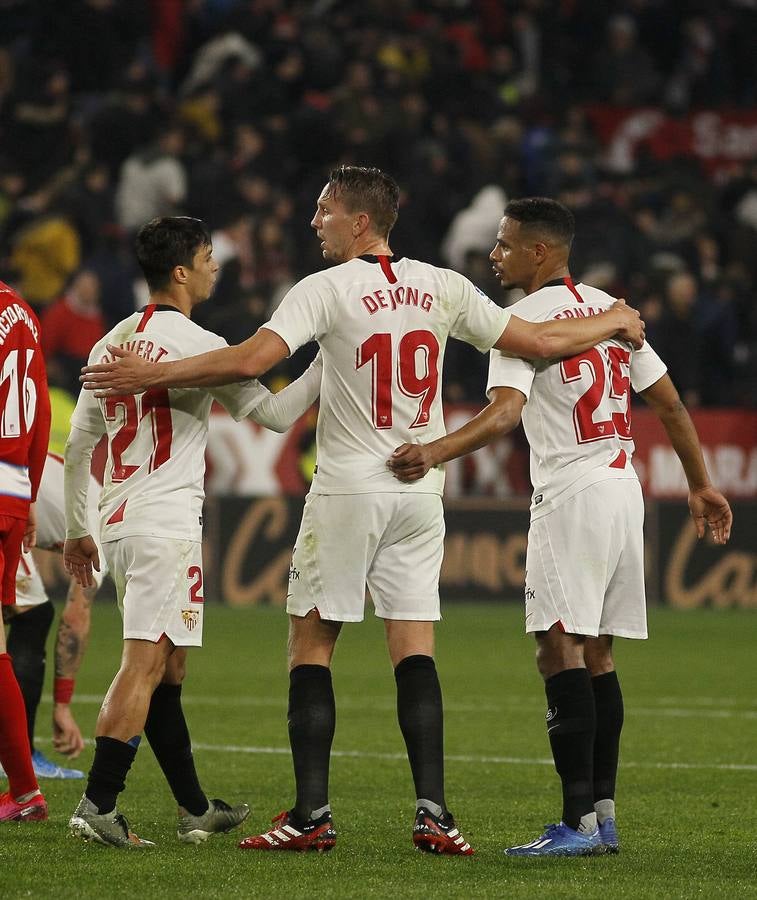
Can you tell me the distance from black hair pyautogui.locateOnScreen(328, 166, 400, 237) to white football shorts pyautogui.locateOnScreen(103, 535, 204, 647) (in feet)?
3.97

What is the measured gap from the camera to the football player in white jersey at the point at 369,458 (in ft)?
17.4

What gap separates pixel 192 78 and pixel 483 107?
342cm

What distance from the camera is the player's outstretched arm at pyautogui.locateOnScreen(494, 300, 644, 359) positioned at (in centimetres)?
545

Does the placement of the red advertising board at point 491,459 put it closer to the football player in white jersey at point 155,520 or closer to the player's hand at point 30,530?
the player's hand at point 30,530

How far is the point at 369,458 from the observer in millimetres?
5422

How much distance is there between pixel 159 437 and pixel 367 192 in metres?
1.03

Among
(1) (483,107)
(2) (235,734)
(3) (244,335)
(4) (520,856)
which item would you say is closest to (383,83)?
(1) (483,107)

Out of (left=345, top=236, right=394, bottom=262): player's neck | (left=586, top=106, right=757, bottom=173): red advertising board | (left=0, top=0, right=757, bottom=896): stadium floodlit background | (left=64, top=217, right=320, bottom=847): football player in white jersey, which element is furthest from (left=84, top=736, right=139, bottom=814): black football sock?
(left=586, top=106, right=757, bottom=173): red advertising board

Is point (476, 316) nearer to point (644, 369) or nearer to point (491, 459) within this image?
point (644, 369)

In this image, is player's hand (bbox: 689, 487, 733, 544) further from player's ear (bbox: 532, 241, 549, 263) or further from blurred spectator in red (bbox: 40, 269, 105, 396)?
blurred spectator in red (bbox: 40, 269, 105, 396)

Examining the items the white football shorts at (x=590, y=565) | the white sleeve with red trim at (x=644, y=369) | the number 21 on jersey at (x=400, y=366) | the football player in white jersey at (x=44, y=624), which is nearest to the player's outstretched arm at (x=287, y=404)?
the number 21 on jersey at (x=400, y=366)

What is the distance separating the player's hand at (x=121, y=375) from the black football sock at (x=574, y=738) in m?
1.61

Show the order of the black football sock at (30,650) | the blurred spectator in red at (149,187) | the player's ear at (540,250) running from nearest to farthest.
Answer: the player's ear at (540,250) → the black football sock at (30,650) → the blurred spectator in red at (149,187)

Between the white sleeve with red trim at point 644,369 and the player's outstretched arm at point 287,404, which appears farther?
the white sleeve with red trim at point 644,369
